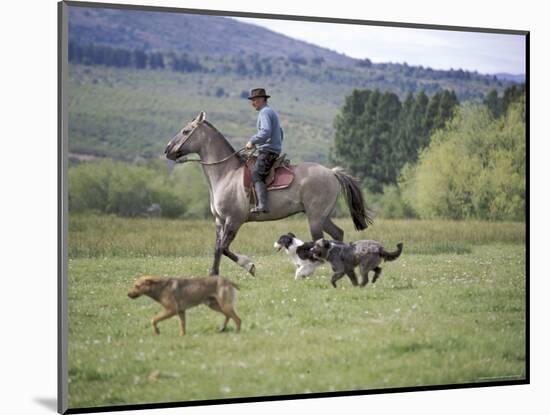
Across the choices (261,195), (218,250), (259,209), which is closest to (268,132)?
(261,195)

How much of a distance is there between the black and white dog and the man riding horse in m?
0.41

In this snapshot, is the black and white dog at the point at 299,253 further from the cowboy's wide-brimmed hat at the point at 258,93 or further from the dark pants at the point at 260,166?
the cowboy's wide-brimmed hat at the point at 258,93

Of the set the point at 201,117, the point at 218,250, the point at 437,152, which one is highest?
the point at 201,117

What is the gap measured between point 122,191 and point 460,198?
3.86 metres

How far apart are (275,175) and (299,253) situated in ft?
2.82

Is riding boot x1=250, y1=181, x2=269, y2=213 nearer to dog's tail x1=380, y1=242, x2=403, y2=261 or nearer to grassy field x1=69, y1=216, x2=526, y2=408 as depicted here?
grassy field x1=69, y1=216, x2=526, y2=408

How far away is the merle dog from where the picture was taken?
37.6ft

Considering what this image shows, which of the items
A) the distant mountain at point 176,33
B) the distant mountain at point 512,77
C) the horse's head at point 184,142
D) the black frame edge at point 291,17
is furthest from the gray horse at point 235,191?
the distant mountain at point 512,77

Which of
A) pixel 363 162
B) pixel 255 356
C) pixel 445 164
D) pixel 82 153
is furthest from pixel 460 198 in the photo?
pixel 82 153

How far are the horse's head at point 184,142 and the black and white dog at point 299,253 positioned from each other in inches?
53.2

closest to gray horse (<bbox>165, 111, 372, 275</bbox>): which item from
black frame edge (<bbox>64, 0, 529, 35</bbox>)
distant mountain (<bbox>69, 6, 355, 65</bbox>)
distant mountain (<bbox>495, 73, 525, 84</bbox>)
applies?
distant mountain (<bbox>69, 6, 355, 65</bbox>)

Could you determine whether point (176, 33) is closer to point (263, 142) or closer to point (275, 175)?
point (263, 142)

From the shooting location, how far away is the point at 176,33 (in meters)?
10.9

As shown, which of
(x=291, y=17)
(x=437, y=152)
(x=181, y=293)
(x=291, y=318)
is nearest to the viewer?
(x=181, y=293)
